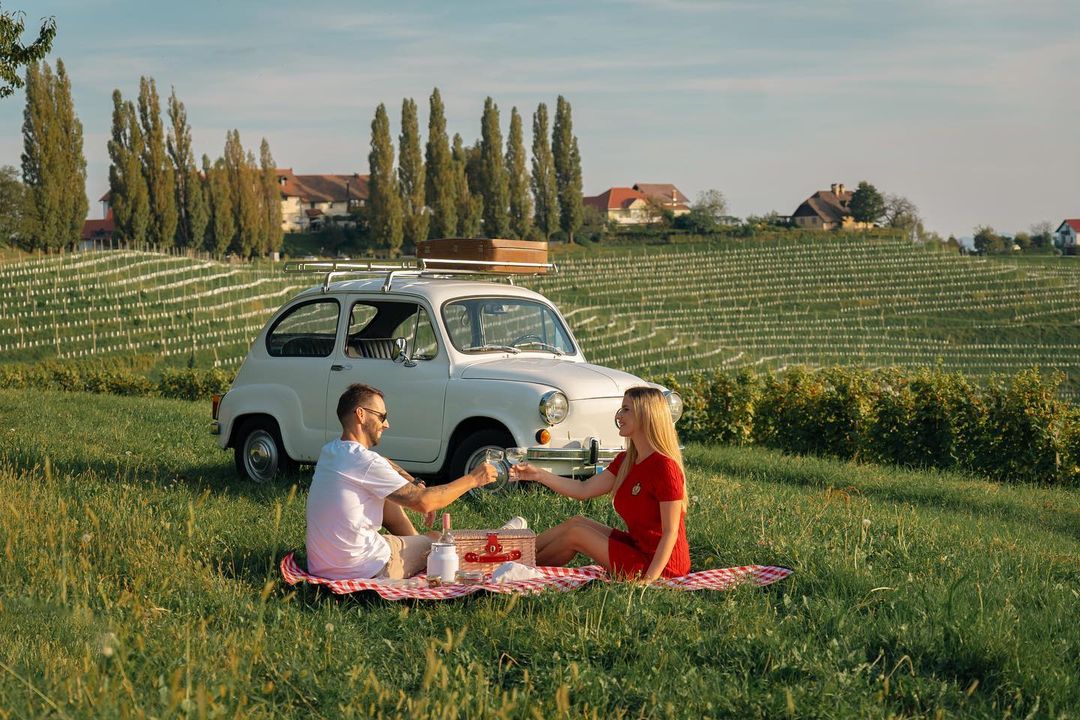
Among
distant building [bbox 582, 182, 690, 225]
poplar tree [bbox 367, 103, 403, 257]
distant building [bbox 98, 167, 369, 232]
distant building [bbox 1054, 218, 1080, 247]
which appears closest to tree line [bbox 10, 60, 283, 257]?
poplar tree [bbox 367, 103, 403, 257]

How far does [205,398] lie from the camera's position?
23.8 metres

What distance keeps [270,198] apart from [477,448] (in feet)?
235

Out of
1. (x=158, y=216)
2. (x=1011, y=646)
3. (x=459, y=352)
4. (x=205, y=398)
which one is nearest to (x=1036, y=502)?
(x=459, y=352)

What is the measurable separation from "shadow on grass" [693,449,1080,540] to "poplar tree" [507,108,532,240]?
68959 millimetres

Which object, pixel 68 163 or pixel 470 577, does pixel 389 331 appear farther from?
pixel 68 163

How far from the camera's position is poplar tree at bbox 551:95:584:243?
89.6 m

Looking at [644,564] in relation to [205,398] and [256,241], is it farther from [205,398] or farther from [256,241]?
[256,241]

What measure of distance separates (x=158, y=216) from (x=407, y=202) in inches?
714

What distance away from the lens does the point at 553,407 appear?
29.1 feet

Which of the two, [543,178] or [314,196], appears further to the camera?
[314,196]

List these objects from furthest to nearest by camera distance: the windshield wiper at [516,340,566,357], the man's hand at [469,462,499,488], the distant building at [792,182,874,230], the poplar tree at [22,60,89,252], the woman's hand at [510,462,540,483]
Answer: the distant building at [792,182,874,230] < the poplar tree at [22,60,89,252] < the windshield wiper at [516,340,566,357] < the woman's hand at [510,462,540,483] < the man's hand at [469,462,499,488]

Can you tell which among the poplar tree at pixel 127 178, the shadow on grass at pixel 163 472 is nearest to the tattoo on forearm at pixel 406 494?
the shadow on grass at pixel 163 472

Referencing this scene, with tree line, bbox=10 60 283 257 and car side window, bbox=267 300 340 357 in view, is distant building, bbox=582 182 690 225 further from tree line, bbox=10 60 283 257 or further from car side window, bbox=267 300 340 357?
car side window, bbox=267 300 340 357

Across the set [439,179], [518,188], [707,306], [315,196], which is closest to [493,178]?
[518,188]
